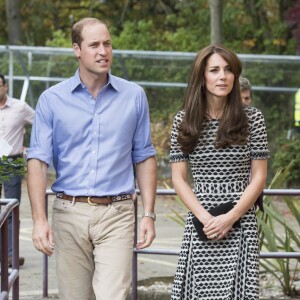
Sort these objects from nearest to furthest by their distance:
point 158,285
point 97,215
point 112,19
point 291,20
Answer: point 97,215 < point 158,285 < point 291,20 < point 112,19

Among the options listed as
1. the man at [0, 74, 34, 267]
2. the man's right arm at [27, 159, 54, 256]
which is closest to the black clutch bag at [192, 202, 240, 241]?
the man's right arm at [27, 159, 54, 256]

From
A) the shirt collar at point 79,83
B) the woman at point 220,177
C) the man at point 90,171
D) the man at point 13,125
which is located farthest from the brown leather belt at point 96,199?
the man at point 13,125

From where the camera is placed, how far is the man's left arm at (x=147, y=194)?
6180 mm

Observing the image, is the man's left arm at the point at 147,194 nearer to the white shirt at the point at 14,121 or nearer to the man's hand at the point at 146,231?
the man's hand at the point at 146,231

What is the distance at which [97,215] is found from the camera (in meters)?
6.12

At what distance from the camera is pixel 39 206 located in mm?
6004

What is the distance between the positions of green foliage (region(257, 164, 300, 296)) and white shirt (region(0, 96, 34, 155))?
3015 millimetres

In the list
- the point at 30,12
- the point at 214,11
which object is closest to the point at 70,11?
the point at 30,12

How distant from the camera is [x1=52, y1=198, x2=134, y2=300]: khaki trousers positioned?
6062mm

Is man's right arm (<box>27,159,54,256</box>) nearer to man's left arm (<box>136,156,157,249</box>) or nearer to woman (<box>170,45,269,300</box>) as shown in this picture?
man's left arm (<box>136,156,157,249</box>)

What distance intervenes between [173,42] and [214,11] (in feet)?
27.2

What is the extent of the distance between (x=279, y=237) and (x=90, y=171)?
378 cm

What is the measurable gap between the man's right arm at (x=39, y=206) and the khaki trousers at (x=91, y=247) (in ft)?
0.52

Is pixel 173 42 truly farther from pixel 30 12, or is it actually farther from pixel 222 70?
pixel 222 70
